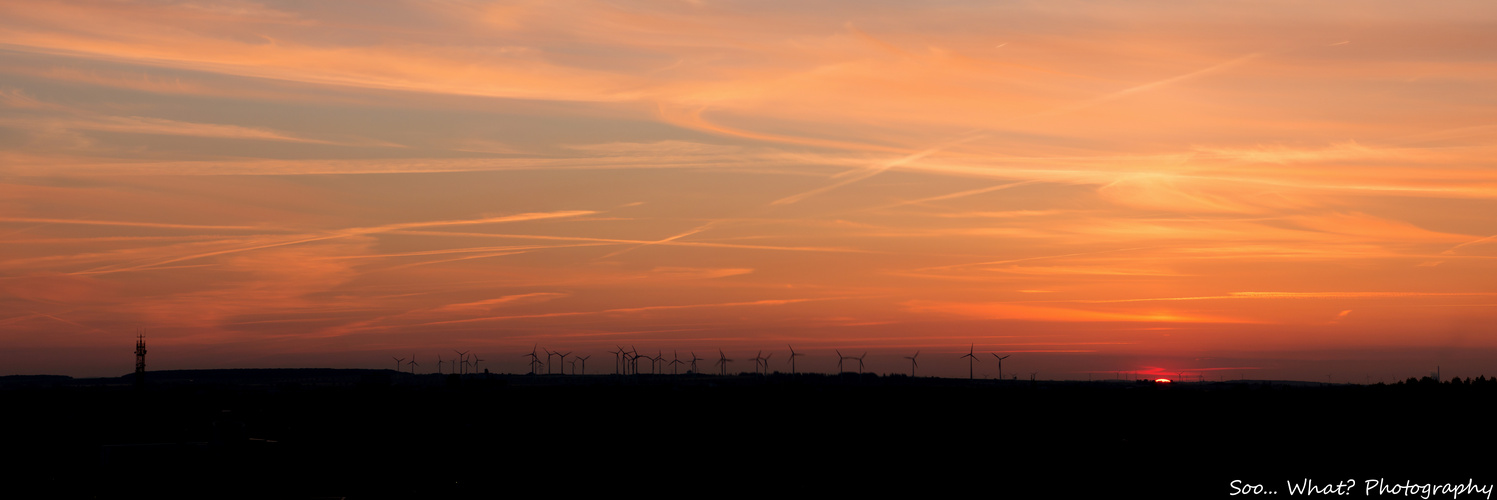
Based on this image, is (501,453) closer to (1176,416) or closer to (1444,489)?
(1444,489)

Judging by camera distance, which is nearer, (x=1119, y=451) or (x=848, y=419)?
(x=1119, y=451)

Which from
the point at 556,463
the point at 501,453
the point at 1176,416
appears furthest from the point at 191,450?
the point at 1176,416

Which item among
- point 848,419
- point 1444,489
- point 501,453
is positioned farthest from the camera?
point 848,419

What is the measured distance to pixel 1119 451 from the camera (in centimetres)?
9656

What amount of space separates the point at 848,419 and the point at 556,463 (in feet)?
213

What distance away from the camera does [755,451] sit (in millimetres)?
98812

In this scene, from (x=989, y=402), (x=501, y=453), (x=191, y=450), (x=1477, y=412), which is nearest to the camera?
(x=191, y=450)

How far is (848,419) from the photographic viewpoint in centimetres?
14675

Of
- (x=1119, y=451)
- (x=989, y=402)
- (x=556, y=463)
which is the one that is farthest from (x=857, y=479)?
(x=989, y=402)

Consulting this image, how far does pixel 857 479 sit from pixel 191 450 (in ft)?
125

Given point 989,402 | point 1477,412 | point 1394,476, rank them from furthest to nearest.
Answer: point 989,402
point 1477,412
point 1394,476

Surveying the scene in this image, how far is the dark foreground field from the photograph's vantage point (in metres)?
67.4

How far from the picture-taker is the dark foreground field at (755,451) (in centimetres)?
6738

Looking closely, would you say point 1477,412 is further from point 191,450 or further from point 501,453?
point 191,450
